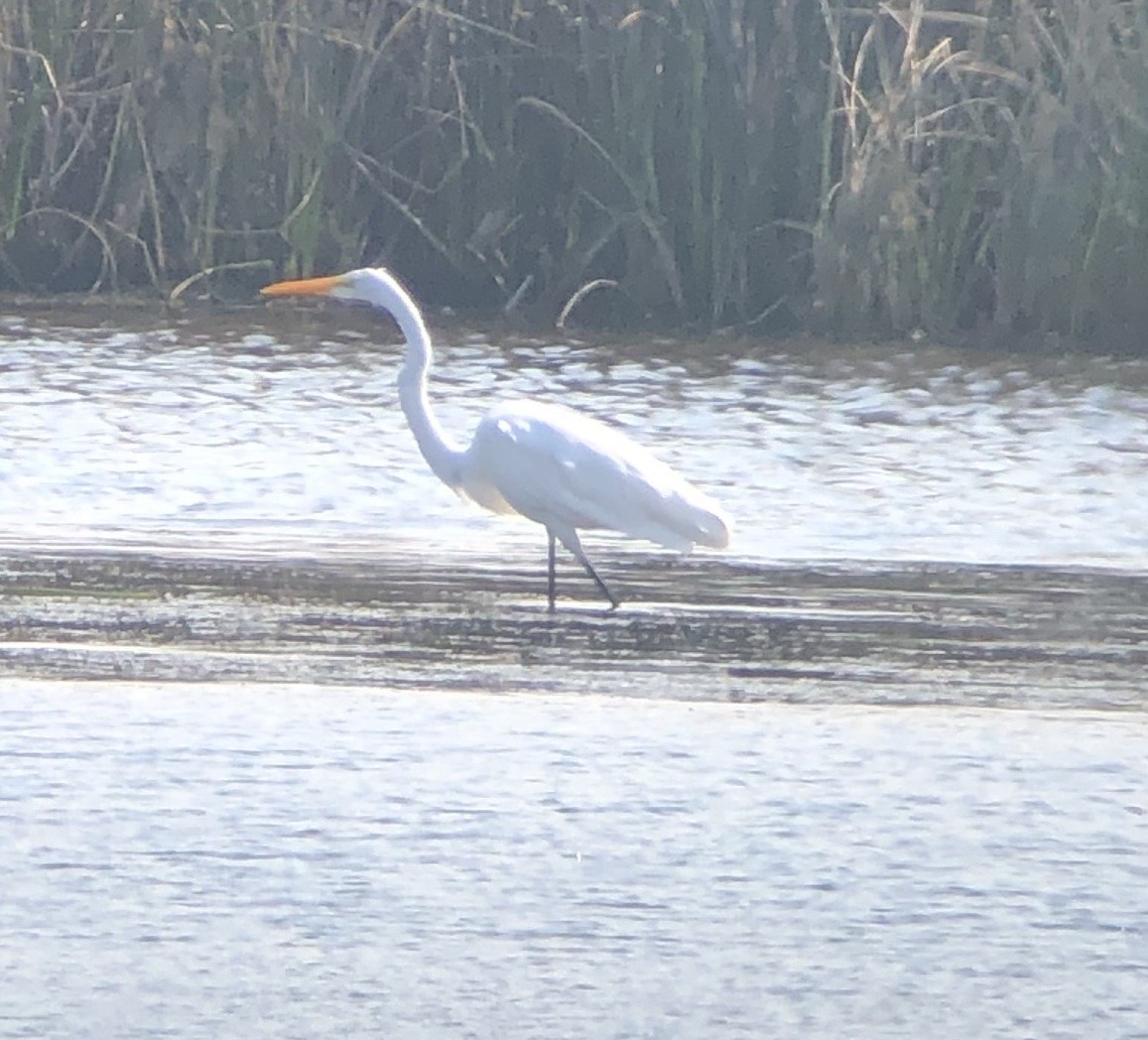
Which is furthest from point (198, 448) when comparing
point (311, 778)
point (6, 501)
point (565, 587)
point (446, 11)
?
point (311, 778)

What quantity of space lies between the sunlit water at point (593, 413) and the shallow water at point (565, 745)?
4 centimetres

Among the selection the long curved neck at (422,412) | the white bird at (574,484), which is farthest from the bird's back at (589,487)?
the long curved neck at (422,412)

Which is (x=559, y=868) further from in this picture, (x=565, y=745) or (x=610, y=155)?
(x=610, y=155)

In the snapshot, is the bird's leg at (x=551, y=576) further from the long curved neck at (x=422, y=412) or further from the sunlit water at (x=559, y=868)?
the sunlit water at (x=559, y=868)

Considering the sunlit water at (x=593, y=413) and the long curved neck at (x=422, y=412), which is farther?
the sunlit water at (x=593, y=413)

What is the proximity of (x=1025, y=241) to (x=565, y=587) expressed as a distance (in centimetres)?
560

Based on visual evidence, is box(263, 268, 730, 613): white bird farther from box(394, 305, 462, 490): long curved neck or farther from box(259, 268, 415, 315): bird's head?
box(259, 268, 415, 315): bird's head

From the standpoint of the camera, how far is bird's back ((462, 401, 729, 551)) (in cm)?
831

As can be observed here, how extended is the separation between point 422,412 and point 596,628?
141 centimetres

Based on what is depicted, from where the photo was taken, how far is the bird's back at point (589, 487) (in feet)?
27.3

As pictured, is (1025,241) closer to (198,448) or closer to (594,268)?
(594,268)

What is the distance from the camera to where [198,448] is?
10773 millimetres

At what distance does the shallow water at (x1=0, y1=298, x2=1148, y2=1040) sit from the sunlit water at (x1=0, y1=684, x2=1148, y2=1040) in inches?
0.5

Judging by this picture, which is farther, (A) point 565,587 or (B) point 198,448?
(B) point 198,448
